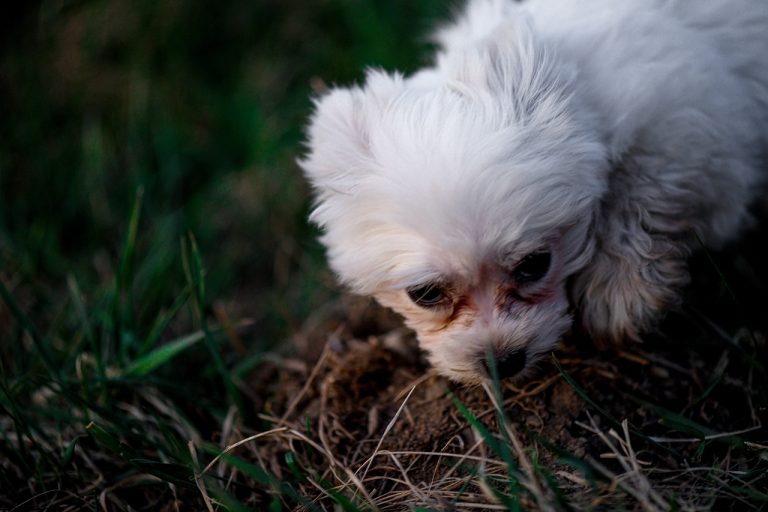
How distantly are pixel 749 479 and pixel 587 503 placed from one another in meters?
0.45

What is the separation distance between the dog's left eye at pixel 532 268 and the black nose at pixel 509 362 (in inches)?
8.4

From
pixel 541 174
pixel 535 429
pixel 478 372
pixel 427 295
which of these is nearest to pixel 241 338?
pixel 427 295

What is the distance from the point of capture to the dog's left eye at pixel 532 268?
6.36ft

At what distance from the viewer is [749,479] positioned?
5.75ft

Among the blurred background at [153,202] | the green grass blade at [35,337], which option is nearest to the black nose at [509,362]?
the blurred background at [153,202]

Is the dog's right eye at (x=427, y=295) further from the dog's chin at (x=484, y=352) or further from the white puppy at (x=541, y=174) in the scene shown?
the dog's chin at (x=484, y=352)

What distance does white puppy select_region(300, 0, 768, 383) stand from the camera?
181 centimetres

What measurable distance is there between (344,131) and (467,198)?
49 centimetres

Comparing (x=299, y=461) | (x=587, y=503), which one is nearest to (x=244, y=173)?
(x=299, y=461)

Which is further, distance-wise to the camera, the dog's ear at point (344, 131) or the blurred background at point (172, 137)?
the blurred background at point (172, 137)

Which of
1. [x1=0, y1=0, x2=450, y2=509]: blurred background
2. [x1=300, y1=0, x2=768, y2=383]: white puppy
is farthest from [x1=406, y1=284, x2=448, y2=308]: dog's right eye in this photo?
[x1=0, y1=0, x2=450, y2=509]: blurred background

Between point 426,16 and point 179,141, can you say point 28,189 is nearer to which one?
point 179,141

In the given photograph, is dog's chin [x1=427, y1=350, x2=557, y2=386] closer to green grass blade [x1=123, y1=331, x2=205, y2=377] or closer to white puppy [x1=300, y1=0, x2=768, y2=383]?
white puppy [x1=300, y1=0, x2=768, y2=383]

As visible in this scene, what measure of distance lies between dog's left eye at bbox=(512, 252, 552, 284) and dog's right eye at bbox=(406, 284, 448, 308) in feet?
0.74
